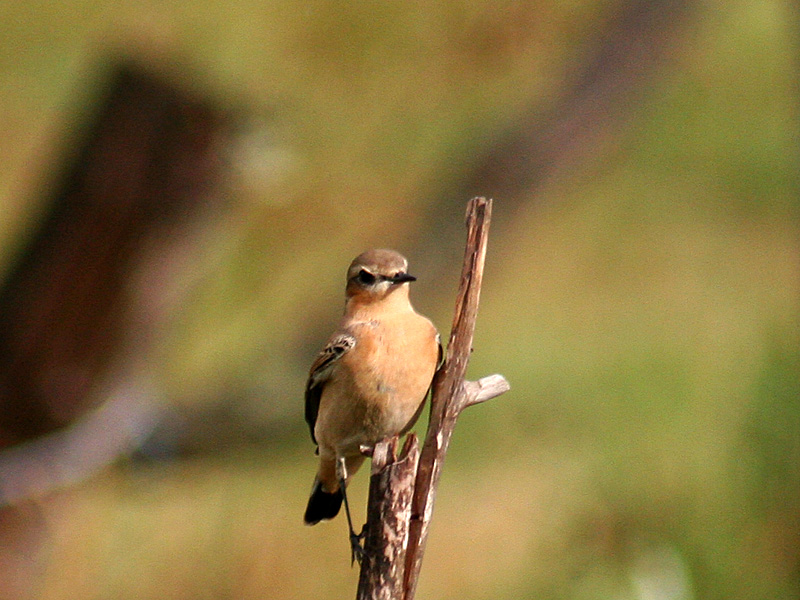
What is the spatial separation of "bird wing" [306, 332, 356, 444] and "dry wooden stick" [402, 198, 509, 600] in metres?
0.95

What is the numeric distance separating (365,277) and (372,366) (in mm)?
377

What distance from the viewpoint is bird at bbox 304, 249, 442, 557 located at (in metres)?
3.96

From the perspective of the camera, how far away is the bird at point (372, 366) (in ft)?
13.0

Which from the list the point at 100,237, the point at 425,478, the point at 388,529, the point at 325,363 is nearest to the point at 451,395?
the point at 425,478

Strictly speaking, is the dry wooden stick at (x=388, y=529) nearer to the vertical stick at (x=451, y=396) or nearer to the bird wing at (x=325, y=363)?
the vertical stick at (x=451, y=396)

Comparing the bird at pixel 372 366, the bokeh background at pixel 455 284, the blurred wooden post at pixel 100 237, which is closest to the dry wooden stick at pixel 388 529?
the bird at pixel 372 366

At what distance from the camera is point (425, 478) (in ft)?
10.3

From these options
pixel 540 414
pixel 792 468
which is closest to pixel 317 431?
pixel 792 468

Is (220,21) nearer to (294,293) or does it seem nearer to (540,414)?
(294,293)

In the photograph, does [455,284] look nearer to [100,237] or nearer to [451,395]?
[100,237]

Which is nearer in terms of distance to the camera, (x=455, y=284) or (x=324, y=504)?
(x=324, y=504)

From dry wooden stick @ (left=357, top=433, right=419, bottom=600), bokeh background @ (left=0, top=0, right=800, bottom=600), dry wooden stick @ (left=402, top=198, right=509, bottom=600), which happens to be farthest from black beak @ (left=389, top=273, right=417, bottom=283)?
bokeh background @ (left=0, top=0, right=800, bottom=600)

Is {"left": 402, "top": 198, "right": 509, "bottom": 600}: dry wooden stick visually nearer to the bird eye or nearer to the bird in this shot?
the bird

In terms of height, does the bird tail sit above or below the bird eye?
below
